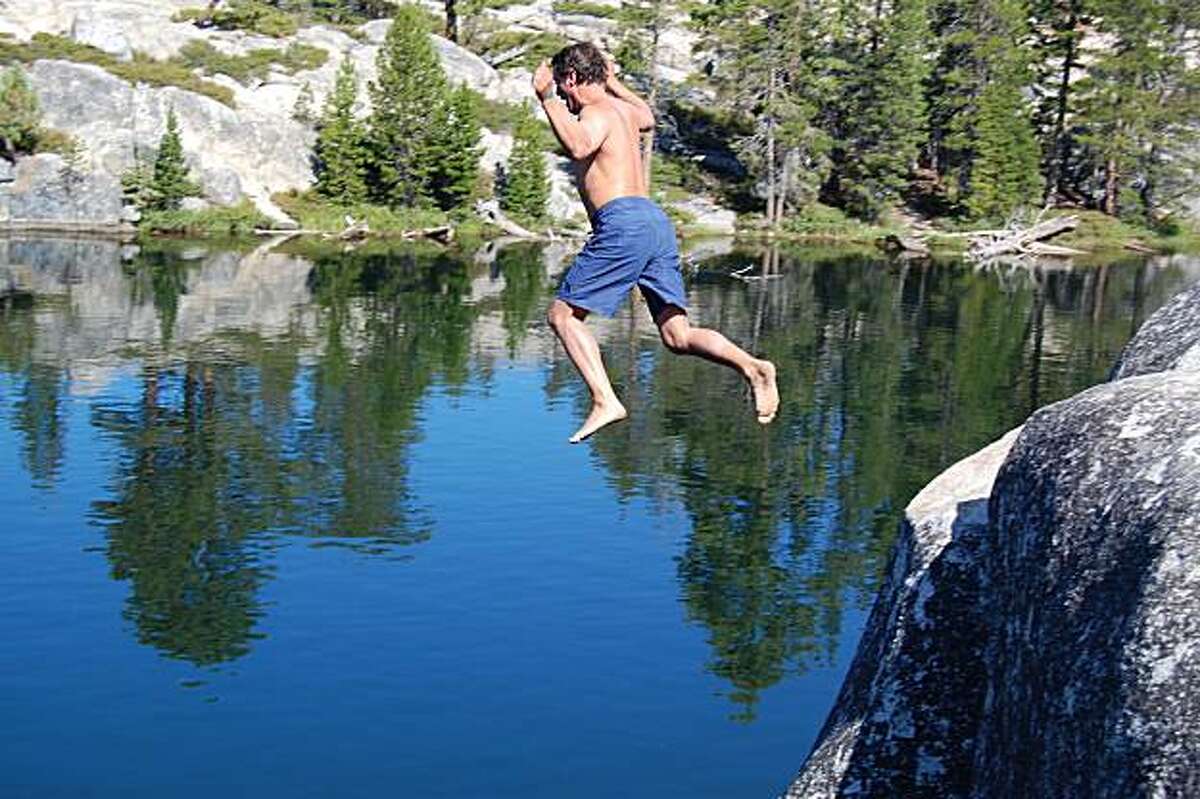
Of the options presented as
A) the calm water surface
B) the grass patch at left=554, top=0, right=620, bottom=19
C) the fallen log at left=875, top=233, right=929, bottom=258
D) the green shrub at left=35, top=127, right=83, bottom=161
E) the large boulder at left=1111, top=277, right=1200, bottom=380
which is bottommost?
the calm water surface

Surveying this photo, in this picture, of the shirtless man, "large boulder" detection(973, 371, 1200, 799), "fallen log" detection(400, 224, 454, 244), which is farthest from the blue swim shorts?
"fallen log" detection(400, 224, 454, 244)

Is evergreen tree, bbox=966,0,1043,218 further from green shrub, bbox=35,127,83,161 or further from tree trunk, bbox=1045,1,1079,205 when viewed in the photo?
green shrub, bbox=35,127,83,161

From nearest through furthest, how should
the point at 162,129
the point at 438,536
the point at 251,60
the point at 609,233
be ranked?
the point at 609,233 → the point at 438,536 → the point at 162,129 → the point at 251,60

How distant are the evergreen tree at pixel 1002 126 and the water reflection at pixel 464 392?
78.6 feet

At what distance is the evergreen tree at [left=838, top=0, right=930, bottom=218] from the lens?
7962cm

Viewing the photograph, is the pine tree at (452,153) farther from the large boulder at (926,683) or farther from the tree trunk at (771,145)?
the large boulder at (926,683)

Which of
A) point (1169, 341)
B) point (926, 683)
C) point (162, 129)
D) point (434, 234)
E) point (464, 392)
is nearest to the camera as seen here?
point (926, 683)

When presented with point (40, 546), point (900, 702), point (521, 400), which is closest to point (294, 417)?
point (521, 400)

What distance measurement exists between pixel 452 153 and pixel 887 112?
22902mm

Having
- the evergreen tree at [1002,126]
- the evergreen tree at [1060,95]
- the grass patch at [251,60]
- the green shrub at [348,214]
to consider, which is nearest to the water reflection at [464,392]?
the green shrub at [348,214]

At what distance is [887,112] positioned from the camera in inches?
3142

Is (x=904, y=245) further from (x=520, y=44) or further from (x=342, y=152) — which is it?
(x=520, y=44)

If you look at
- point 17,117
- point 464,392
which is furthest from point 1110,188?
point 464,392

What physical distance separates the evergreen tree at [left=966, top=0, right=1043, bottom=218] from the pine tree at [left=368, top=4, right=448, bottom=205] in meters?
28.0
